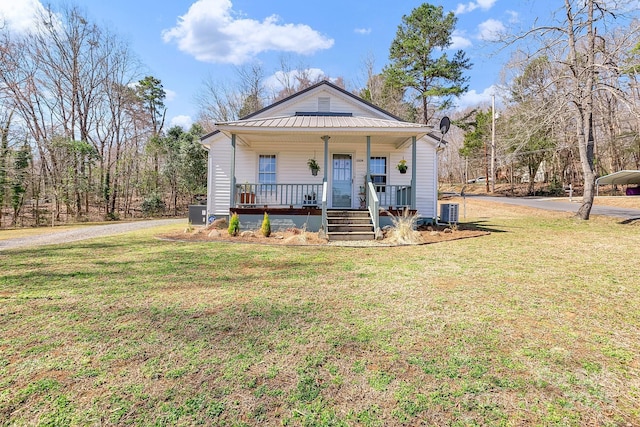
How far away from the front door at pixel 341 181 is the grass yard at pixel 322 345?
21.8 feet

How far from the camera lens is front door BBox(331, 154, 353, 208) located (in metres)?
11.8

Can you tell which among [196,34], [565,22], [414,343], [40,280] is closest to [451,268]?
[414,343]

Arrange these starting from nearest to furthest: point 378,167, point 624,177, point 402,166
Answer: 1. point 402,166
2. point 378,167
3. point 624,177

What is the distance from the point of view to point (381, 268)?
537cm

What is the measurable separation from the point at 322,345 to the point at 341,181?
9.58 metres

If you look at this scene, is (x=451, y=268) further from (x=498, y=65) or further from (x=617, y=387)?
(x=498, y=65)

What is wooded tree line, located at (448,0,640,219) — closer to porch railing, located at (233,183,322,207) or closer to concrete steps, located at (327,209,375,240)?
concrete steps, located at (327,209,375,240)

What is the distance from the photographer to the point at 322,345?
2623mm

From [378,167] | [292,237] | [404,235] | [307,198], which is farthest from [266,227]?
[378,167]

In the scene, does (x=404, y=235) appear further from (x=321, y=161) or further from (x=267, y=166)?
(x=267, y=166)

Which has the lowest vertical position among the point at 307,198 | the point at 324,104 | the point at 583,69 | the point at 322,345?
the point at 322,345

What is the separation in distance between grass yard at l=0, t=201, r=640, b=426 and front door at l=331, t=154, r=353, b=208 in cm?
665

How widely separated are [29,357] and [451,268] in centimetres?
561

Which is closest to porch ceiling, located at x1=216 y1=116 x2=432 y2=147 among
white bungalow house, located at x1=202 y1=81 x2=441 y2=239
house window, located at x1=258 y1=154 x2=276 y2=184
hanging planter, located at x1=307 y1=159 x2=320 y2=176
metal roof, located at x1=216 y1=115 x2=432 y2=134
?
metal roof, located at x1=216 y1=115 x2=432 y2=134
